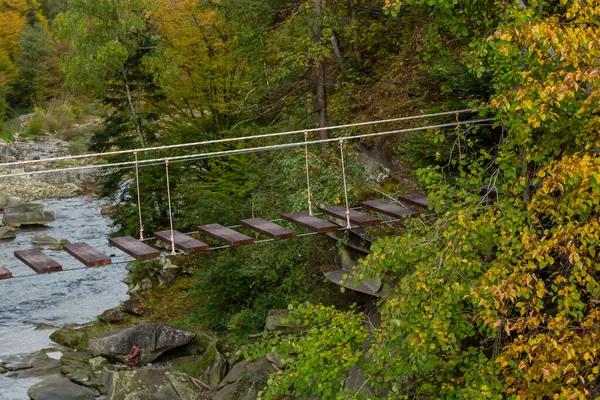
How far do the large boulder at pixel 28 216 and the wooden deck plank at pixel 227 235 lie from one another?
17.2 meters

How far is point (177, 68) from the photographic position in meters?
20.1

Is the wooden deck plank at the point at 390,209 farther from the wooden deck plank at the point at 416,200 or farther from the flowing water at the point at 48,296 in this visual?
the flowing water at the point at 48,296

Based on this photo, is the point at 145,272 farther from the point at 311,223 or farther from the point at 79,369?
the point at 311,223

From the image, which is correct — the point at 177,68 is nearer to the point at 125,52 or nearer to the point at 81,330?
the point at 125,52

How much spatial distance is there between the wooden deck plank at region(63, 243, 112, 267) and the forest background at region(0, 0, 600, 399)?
1.82 m

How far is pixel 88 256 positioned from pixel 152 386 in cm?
537

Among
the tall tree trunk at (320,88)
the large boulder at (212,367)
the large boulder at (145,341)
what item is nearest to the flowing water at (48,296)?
the large boulder at (145,341)

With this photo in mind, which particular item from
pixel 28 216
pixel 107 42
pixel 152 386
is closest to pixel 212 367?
pixel 152 386

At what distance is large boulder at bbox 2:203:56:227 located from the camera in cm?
2406

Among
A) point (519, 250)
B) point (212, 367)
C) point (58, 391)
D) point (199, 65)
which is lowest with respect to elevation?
point (58, 391)

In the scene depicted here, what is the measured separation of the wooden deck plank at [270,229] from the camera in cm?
768

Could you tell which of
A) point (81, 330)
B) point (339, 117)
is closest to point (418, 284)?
point (339, 117)

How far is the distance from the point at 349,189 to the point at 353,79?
351cm

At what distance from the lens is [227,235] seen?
783 centimetres
